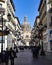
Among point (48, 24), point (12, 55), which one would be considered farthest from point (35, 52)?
point (48, 24)

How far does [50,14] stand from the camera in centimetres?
6675

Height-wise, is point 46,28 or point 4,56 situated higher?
point 46,28

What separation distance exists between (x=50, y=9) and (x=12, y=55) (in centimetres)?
4650

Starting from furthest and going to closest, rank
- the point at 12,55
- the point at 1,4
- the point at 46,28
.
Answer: the point at 46,28 < the point at 1,4 < the point at 12,55

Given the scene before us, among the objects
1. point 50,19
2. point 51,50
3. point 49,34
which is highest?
point 50,19

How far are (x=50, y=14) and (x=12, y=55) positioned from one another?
4697 centimetres

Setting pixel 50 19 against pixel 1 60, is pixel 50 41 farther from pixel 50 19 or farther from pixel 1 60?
pixel 1 60

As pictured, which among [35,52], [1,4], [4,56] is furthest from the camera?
[1,4]

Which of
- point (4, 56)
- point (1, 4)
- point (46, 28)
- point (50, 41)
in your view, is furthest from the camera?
point (46, 28)

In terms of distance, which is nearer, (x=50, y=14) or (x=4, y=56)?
Answer: (x=4, y=56)

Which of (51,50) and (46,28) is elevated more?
(46,28)

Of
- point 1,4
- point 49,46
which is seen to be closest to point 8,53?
point 1,4

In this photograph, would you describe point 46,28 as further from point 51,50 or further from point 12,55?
point 12,55

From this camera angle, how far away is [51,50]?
6391cm
